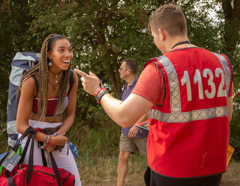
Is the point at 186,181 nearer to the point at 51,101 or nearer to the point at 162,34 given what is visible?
the point at 162,34

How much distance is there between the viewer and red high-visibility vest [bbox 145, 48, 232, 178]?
1615 mm

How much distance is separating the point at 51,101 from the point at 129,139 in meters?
2.08

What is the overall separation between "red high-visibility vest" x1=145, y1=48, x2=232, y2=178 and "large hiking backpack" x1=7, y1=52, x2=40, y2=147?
1692mm

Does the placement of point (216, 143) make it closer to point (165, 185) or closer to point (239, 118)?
point (165, 185)

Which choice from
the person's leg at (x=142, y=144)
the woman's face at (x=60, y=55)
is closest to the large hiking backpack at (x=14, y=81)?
the woman's face at (x=60, y=55)

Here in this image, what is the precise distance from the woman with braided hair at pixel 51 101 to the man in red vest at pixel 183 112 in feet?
3.46

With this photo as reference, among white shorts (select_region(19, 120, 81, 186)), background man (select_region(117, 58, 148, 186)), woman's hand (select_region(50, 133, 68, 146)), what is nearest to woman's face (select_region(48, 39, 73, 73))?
white shorts (select_region(19, 120, 81, 186))

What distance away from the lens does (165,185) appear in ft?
5.58

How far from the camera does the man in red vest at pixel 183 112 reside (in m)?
1.61

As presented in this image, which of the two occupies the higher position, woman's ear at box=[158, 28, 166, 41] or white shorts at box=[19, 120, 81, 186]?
woman's ear at box=[158, 28, 166, 41]

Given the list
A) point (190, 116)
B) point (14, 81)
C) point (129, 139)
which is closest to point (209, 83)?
point (190, 116)

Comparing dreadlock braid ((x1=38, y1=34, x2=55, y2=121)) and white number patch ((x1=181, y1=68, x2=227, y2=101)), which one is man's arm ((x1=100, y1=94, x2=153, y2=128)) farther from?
dreadlock braid ((x1=38, y1=34, x2=55, y2=121))

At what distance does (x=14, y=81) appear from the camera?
2836 mm

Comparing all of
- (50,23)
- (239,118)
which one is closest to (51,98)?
(50,23)
